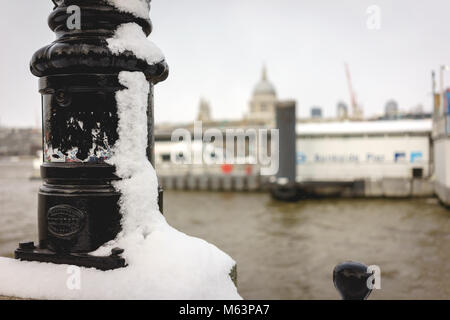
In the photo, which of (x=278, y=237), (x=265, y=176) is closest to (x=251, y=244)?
(x=278, y=237)

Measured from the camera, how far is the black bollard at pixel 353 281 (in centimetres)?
164

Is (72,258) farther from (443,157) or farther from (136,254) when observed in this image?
(443,157)

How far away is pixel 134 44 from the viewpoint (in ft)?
7.63

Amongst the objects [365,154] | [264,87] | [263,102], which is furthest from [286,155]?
[264,87]

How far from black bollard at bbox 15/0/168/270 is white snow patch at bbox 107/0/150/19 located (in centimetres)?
3

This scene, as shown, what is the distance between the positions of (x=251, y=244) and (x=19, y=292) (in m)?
13.1

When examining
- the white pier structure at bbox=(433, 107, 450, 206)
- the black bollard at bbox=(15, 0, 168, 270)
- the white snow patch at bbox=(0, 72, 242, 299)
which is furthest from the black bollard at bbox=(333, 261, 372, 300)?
the white pier structure at bbox=(433, 107, 450, 206)

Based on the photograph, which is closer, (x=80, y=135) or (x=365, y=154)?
(x=80, y=135)

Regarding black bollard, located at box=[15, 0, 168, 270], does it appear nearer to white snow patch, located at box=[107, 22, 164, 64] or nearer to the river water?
white snow patch, located at box=[107, 22, 164, 64]

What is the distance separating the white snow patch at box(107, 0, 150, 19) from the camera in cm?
231

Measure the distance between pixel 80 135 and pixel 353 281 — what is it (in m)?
1.54

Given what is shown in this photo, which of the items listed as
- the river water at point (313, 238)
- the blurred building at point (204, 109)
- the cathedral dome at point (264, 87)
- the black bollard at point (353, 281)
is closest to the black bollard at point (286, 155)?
the river water at point (313, 238)

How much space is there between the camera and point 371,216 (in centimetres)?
2136
